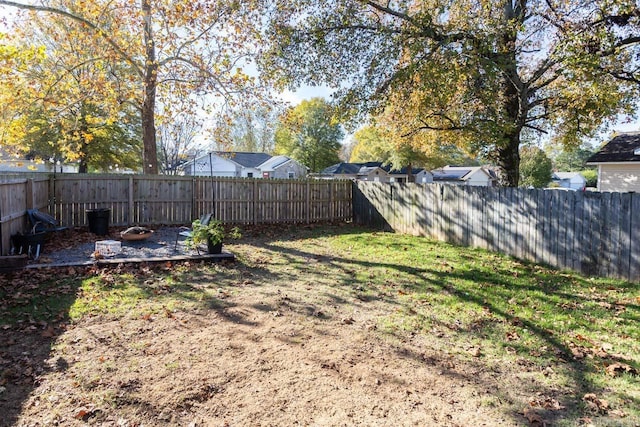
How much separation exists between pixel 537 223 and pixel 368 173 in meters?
30.3

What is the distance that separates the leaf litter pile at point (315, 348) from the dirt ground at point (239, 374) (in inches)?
0.6

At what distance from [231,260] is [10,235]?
13.2 feet

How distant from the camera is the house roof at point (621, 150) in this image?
1581 cm

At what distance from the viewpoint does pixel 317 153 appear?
37.6m

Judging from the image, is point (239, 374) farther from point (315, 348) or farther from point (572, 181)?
point (572, 181)

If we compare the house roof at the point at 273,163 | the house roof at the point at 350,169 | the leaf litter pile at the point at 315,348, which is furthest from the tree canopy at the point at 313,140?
the leaf litter pile at the point at 315,348

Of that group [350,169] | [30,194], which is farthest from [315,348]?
[350,169]

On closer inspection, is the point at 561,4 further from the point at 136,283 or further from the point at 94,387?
the point at 94,387

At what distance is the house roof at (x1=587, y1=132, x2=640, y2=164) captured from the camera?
1581 cm

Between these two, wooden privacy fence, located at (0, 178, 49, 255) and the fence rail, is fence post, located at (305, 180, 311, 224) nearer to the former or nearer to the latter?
the fence rail

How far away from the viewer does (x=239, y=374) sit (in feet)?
10.8

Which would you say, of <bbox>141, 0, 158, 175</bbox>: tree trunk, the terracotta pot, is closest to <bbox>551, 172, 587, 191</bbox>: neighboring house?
<bbox>141, 0, 158, 175</bbox>: tree trunk

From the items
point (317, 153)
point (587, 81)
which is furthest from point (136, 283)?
point (317, 153)

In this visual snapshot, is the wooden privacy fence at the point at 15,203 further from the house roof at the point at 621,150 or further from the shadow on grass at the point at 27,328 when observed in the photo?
the house roof at the point at 621,150
